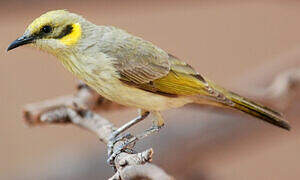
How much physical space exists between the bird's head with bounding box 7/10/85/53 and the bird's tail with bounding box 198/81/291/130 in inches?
22.9

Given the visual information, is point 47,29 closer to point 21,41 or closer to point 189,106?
point 21,41

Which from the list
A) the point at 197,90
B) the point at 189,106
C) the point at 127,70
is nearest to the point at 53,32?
the point at 127,70

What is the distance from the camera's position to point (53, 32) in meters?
1.89

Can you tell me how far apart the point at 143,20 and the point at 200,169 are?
7.07 ft

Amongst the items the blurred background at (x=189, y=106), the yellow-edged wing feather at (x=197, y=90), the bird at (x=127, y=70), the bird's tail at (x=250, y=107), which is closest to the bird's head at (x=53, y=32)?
the bird at (x=127, y=70)

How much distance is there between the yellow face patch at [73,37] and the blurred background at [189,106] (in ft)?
3.18

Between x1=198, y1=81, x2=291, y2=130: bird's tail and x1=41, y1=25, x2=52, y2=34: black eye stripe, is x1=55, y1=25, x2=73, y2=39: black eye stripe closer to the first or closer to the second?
x1=41, y1=25, x2=52, y2=34: black eye stripe

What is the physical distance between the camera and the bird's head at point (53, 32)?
1.83 m

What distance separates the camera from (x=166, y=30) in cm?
482

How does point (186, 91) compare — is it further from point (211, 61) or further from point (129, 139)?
point (211, 61)

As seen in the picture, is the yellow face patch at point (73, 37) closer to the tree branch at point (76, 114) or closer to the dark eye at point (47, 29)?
the dark eye at point (47, 29)

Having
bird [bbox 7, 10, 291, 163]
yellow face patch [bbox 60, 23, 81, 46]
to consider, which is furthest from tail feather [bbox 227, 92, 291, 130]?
yellow face patch [bbox 60, 23, 81, 46]

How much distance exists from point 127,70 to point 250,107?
1.66 ft

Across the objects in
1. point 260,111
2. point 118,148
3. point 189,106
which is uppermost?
point 260,111
